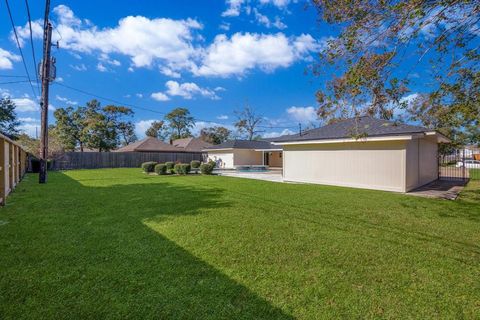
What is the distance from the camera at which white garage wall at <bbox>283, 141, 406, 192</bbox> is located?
404 inches

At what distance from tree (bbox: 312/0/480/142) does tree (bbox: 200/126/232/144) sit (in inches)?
1894

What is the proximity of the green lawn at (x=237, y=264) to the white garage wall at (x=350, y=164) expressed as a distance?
390cm

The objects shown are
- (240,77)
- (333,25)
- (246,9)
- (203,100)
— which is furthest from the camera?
(203,100)

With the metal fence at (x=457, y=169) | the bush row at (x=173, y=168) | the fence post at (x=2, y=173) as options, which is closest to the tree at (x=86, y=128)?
the bush row at (x=173, y=168)

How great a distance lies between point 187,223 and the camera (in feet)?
17.6

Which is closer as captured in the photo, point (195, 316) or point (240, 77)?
point (195, 316)

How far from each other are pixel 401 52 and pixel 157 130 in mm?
50667

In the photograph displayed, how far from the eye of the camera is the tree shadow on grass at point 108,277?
7.86ft

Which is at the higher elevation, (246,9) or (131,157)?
(246,9)

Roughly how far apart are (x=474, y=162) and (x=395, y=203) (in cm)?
2759

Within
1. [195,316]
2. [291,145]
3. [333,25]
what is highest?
[333,25]

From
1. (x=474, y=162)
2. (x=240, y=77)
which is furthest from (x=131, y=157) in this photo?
(x=474, y=162)

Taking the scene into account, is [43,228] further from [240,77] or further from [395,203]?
[240,77]

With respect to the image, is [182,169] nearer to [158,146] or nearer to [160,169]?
[160,169]
